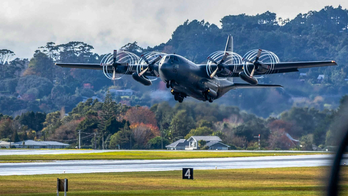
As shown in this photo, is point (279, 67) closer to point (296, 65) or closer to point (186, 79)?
point (296, 65)

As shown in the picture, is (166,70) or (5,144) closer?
(166,70)

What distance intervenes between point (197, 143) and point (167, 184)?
8318 centimetres

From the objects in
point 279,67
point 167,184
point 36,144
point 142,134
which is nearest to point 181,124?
point 142,134

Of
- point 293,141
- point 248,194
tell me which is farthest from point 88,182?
point 293,141

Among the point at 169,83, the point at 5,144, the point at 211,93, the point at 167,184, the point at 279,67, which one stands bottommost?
the point at 167,184

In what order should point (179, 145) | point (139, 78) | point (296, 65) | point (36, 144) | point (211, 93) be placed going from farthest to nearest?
point (36, 144) → point (179, 145) → point (296, 65) → point (139, 78) → point (211, 93)

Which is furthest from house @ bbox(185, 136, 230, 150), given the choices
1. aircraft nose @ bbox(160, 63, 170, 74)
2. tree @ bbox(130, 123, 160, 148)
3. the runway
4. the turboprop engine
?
aircraft nose @ bbox(160, 63, 170, 74)

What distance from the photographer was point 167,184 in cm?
3284

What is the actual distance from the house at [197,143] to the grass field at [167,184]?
6943 centimetres

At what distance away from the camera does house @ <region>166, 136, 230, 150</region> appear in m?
112

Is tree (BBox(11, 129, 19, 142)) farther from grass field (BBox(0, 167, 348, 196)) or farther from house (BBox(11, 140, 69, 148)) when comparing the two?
grass field (BBox(0, 167, 348, 196))

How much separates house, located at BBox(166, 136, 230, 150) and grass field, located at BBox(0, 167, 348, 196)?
69433 mm

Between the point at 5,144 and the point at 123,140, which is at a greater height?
the point at 123,140

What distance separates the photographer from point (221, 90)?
164ft
